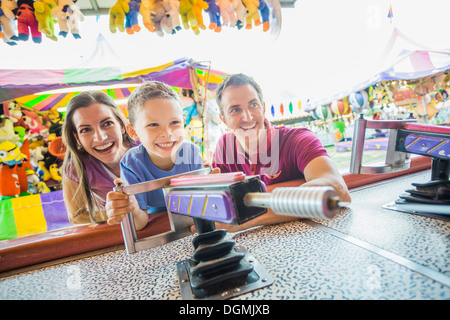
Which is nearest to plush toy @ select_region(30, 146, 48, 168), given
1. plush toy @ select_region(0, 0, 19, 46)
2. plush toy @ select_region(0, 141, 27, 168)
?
plush toy @ select_region(0, 141, 27, 168)

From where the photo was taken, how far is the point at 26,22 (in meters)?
1.20

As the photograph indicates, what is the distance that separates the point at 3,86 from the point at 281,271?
3.17 metres

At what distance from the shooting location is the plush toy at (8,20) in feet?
3.79

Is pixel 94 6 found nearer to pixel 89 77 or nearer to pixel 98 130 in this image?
pixel 89 77

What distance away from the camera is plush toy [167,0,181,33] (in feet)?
4.00

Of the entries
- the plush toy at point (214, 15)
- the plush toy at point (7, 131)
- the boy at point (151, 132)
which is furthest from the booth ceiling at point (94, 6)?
the boy at point (151, 132)

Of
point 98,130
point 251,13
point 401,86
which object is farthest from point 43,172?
point 401,86

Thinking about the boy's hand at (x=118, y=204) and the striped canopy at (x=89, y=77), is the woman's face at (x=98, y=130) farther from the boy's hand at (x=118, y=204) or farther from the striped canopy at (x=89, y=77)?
the striped canopy at (x=89, y=77)

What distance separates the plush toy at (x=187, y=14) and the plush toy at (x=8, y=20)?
843mm

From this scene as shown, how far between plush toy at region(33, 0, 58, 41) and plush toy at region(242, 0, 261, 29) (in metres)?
1.04

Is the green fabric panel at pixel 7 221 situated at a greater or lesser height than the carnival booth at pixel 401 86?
lesser

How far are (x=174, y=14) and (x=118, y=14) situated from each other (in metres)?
0.30
